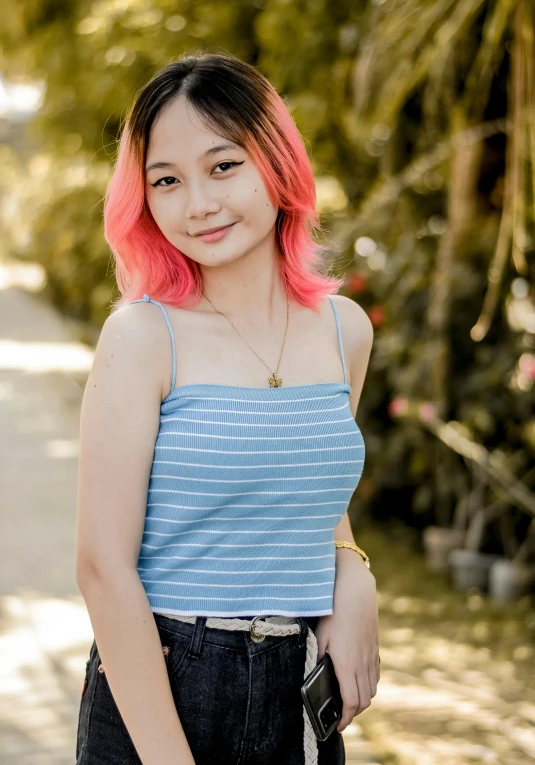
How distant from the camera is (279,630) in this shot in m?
1.48

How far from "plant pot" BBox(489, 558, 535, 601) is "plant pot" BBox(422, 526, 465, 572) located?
0.31 metres

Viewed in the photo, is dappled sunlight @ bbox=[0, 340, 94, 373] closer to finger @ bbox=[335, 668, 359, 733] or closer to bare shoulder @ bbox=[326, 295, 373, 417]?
bare shoulder @ bbox=[326, 295, 373, 417]

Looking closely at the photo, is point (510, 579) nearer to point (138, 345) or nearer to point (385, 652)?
point (385, 652)

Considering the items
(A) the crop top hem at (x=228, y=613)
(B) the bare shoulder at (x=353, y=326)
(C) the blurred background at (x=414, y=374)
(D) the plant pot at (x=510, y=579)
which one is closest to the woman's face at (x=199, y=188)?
(B) the bare shoulder at (x=353, y=326)

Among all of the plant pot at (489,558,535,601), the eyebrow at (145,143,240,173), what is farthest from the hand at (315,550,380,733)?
the plant pot at (489,558,535,601)

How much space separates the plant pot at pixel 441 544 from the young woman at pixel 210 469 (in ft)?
10.8

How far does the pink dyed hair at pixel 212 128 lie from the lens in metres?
1.53

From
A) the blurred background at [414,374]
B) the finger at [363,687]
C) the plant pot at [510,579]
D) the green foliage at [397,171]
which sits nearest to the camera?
the finger at [363,687]

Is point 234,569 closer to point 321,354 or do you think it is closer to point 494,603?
point 321,354

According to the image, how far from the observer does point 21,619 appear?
159 inches

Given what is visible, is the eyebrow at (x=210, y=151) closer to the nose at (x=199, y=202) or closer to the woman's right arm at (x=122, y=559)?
the nose at (x=199, y=202)

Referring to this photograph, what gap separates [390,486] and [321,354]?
12.2ft

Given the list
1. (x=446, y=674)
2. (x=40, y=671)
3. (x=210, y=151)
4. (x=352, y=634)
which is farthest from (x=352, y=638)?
(x=446, y=674)

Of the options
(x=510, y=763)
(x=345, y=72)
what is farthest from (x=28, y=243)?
(x=510, y=763)
